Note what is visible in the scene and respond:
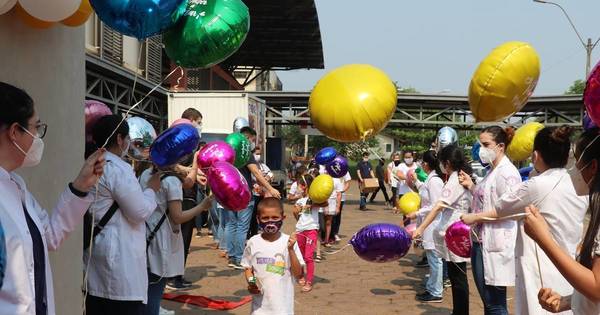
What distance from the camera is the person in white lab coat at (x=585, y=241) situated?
2.06 m

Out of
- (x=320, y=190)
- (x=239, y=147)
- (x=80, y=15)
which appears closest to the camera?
(x=80, y=15)

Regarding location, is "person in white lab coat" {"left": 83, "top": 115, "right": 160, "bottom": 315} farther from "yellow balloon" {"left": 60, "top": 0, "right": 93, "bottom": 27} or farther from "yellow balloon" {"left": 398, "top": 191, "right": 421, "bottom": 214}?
"yellow balloon" {"left": 398, "top": 191, "right": 421, "bottom": 214}

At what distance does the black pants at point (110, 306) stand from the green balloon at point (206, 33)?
1414mm

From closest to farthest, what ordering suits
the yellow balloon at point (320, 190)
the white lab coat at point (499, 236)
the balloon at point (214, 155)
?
the white lab coat at point (499, 236), the balloon at point (214, 155), the yellow balloon at point (320, 190)

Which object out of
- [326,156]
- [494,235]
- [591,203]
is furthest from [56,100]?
[326,156]

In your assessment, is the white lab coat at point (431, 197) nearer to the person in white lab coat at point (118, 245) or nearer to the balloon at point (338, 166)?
the balloon at point (338, 166)

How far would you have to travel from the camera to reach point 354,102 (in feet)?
10.8

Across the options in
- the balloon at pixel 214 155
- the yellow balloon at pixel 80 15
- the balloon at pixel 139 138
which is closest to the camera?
the yellow balloon at pixel 80 15

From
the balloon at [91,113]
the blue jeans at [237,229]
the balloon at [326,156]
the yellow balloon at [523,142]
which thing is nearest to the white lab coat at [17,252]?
the balloon at [91,113]

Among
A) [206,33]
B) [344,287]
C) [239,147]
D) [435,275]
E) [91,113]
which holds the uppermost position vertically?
[206,33]

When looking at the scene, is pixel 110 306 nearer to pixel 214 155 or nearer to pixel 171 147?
pixel 171 147

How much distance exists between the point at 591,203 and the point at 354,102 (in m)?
1.50

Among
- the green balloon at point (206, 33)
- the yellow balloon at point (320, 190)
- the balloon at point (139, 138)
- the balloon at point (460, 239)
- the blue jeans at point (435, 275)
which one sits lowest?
the blue jeans at point (435, 275)

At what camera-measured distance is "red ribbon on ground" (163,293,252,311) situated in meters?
6.31
